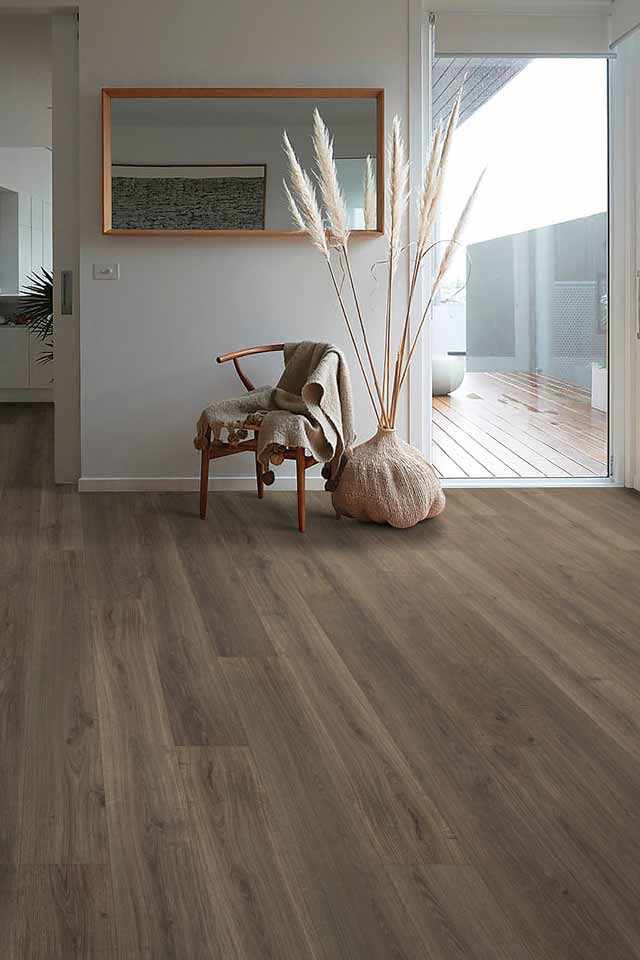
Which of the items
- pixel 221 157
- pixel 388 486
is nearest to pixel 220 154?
pixel 221 157

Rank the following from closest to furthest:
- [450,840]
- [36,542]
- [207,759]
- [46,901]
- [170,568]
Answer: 1. [46,901]
2. [450,840]
3. [207,759]
4. [170,568]
5. [36,542]

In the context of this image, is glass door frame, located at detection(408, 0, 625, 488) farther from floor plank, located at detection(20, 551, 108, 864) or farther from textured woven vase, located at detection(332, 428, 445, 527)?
floor plank, located at detection(20, 551, 108, 864)

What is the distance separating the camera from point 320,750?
8.05ft

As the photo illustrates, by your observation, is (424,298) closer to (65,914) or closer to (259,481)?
(259,481)

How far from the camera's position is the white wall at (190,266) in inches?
220

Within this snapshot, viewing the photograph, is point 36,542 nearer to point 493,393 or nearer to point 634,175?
point 493,393

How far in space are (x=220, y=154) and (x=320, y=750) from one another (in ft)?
12.6

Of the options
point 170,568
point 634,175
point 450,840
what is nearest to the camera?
point 450,840

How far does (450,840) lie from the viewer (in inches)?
79.9

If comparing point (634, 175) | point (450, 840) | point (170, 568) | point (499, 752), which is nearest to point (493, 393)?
point (634, 175)

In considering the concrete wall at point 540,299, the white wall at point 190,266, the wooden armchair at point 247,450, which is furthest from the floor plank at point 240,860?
the concrete wall at point 540,299

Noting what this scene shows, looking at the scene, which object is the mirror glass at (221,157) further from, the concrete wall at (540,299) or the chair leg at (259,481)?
the chair leg at (259,481)

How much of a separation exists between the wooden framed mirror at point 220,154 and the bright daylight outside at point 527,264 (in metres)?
0.49

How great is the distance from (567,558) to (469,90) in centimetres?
271
